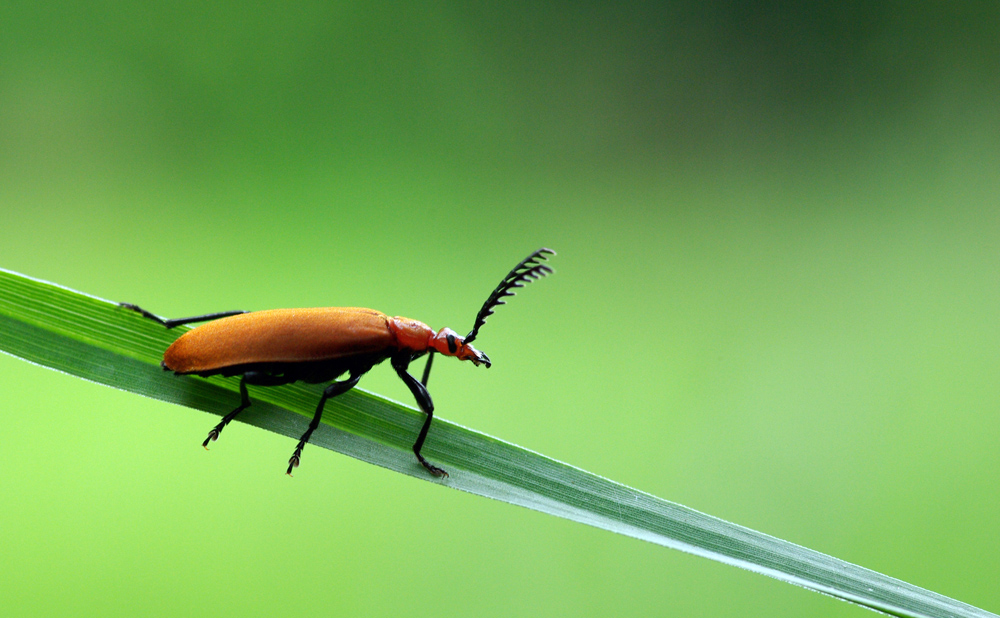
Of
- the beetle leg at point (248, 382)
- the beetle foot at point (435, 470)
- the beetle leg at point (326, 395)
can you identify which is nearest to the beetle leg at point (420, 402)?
the beetle foot at point (435, 470)

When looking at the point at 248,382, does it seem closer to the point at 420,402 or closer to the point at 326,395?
the point at 326,395

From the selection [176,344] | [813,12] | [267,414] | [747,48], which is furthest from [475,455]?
[813,12]

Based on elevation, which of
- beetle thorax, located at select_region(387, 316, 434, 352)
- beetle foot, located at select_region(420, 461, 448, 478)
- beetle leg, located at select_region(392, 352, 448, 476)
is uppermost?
beetle thorax, located at select_region(387, 316, 434, 352)

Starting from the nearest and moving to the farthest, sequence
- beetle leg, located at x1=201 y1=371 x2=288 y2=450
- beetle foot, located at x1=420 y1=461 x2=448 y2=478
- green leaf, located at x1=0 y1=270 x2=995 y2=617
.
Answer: green leaf, located at x1=0 y1=270 x2=995 y2=617, beetle foot, located at x1=420 y1=461 x2=448 y2=478, beetle leg, located at x1=201 y1=371 x2=288 y2=450

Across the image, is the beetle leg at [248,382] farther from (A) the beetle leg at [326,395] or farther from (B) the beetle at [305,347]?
(A) the beetle leg at [326,395]

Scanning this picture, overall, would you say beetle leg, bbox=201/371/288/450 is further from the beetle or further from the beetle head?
the beetle head

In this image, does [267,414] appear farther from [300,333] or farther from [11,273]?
[11,273]

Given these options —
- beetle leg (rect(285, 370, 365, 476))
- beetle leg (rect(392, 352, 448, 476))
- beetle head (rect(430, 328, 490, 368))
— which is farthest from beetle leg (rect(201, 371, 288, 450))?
beetle head (rect(430, 328, 490, 368))
